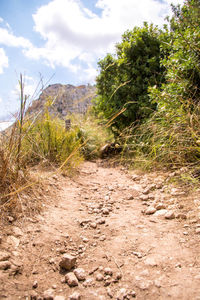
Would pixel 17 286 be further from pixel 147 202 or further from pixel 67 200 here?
pixel 147 202

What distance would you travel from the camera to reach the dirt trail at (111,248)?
1085mm

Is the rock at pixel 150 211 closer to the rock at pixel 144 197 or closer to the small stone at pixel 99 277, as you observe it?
the rock at pixel 144 197

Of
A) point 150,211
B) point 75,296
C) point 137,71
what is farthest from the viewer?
point 137,71

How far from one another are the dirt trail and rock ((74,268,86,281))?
0.02m

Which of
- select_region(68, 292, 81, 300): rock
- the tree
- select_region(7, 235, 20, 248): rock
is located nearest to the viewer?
select_region(68, 292, 81, 300): rock

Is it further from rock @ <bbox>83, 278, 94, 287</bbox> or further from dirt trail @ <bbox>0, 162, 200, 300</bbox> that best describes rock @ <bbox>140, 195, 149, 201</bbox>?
rock @ <bbox>83, 278, 94, 287</bbox>

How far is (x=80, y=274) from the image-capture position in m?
1.21

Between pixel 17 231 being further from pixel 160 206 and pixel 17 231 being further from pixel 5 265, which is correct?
pixel 160 206

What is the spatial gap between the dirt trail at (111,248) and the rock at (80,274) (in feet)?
0.07

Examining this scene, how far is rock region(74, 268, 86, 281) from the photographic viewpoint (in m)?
1.20

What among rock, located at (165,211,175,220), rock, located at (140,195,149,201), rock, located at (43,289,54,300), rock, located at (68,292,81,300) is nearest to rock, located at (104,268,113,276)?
rock, located at (68,292,81,300)

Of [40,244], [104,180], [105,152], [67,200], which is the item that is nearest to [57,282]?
[40,244]

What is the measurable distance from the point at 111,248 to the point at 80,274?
326 mm

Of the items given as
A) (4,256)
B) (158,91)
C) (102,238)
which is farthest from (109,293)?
(158,91)
